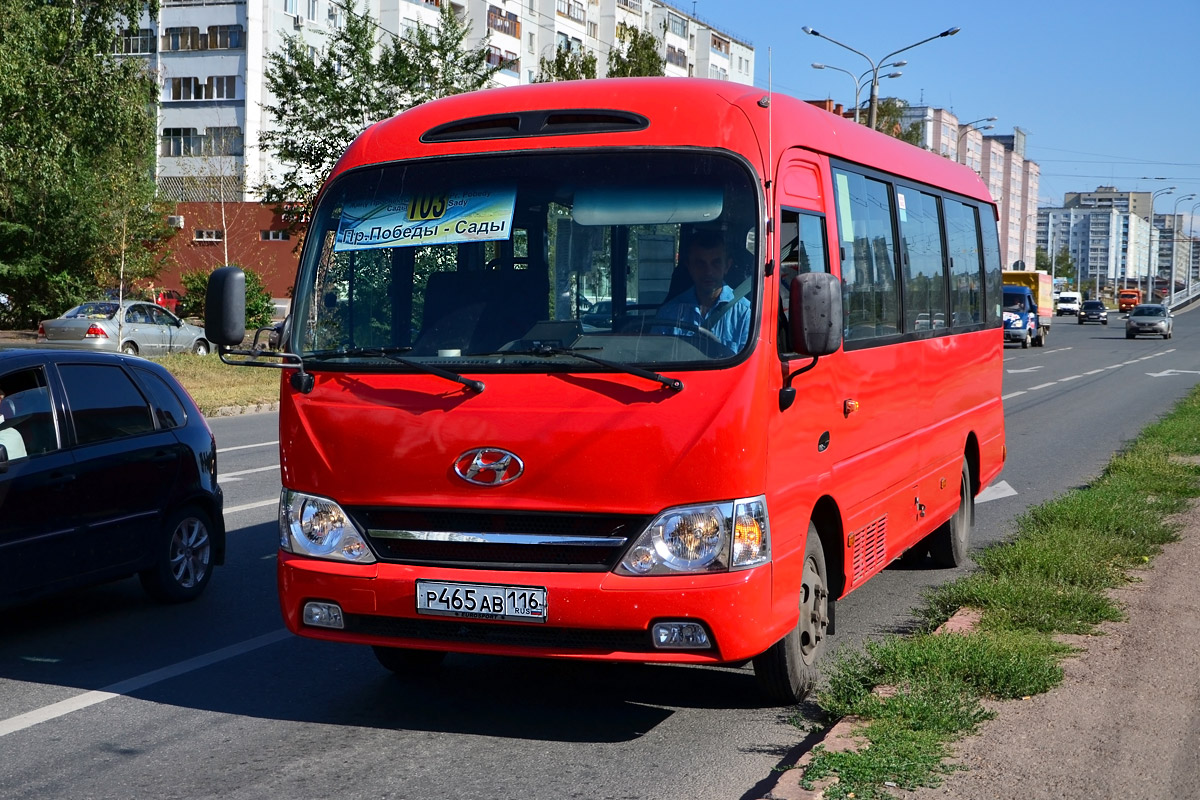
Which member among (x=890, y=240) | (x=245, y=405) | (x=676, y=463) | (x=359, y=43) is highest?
(x=359, y=43)

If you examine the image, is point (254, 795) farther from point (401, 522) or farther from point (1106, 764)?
point (1106, 764)

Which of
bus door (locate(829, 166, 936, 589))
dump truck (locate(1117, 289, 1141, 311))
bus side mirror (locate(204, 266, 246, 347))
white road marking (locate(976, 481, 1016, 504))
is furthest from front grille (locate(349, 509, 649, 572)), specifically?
dump truck (locate(1117, 289, 1141, 311))

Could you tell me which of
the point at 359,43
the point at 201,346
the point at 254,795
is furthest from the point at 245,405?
the point at 254,795

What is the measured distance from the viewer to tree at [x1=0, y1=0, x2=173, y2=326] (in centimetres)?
2780

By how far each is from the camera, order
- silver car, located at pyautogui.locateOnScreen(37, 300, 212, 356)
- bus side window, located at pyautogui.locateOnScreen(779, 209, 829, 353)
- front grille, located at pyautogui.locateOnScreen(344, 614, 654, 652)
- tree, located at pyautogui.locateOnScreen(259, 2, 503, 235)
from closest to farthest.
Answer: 1. front grille, located at pyautogui.locateOnScreen(344, 614, 654, 652)
2. bus side window, located at pyautogui.locateOnScreen(779, 209, 829, 353)
3. tree, located at pyautogui.locateOnScreen(259, 2, 503, 235)
4. silver car, located at pyautogui.locateOnScreen(37, 300, 212, 356)

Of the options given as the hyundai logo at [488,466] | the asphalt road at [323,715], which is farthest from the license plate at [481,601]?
the asphalt road at [323,715]

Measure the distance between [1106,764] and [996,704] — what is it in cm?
75

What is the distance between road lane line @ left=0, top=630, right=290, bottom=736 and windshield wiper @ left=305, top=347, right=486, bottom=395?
71.3 inches

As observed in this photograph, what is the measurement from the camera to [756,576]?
17.1 feet

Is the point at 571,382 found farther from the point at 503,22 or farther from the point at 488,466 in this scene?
the point at 503,22

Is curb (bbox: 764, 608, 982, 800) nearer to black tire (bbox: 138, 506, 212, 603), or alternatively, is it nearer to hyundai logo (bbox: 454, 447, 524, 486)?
hyundai logo (bbox: 454, 447, 524, 486)

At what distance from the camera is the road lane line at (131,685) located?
575cm

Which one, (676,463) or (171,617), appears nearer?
(676,463)

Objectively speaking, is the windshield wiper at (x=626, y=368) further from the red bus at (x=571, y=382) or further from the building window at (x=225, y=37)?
the building window at (x=225, y=37)
